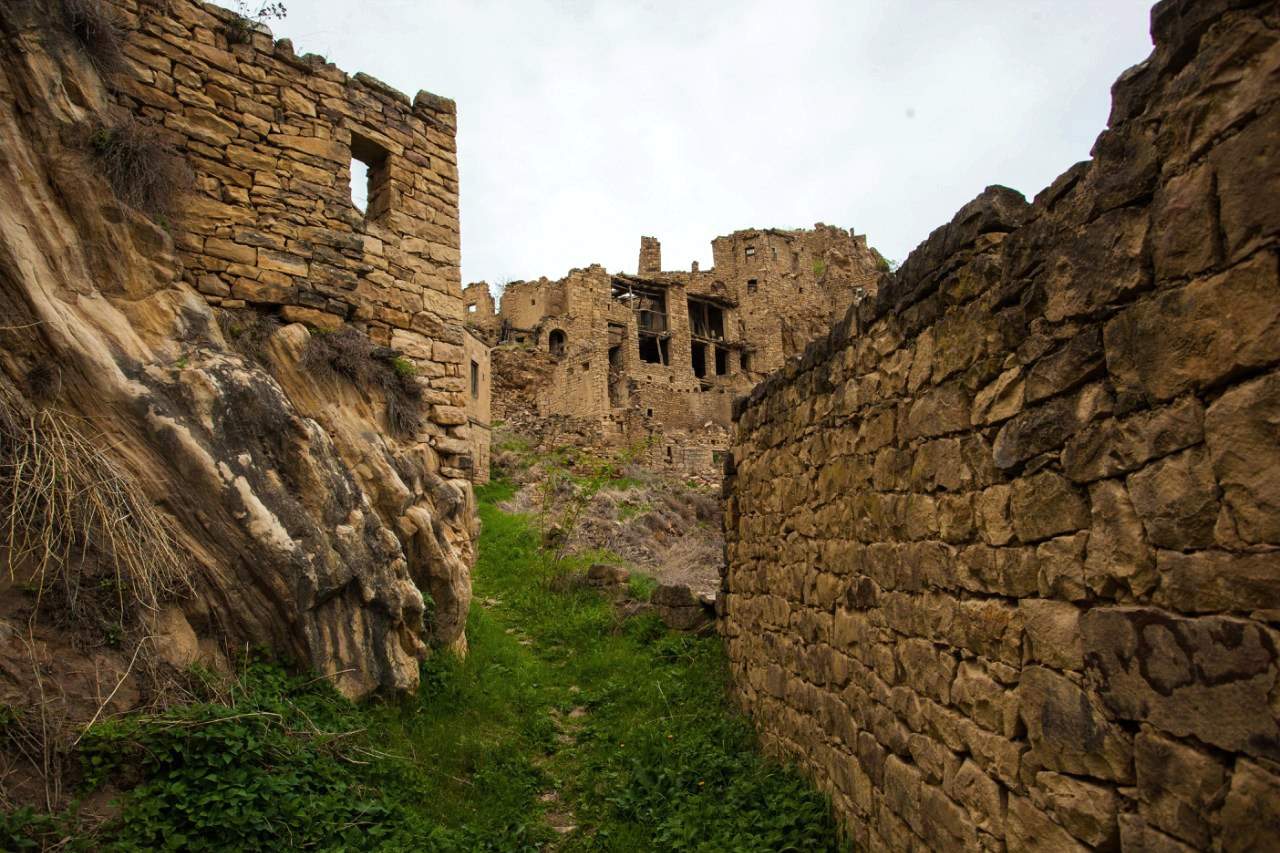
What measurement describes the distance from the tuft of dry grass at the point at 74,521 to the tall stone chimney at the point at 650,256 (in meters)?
39.7

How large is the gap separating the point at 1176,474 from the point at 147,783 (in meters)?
4.74

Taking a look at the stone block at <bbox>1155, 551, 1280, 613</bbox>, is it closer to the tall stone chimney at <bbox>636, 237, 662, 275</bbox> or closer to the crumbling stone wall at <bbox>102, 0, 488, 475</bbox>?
the crumbling stone wall at <bbox>102, 0, 488, 475</bbox>

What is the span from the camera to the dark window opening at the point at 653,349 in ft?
133

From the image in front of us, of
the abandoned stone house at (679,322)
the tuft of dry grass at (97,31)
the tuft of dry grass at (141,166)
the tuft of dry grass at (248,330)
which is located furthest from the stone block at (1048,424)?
the abandoned stone house at (679,322)

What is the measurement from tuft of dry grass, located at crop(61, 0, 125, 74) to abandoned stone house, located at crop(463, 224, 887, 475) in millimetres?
21583

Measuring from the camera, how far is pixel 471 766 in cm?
614

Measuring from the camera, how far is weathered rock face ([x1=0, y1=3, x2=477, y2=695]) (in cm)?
531

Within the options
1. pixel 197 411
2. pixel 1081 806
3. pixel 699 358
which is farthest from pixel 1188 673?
pixel 699 358

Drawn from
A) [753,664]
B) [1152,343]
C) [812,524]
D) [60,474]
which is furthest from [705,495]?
[1152,343]

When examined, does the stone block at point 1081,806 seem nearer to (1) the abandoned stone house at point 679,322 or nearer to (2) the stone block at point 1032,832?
(2) the stone block at point 1032,832

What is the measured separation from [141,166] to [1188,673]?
24.4 ft

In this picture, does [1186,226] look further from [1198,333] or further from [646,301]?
[646,301]

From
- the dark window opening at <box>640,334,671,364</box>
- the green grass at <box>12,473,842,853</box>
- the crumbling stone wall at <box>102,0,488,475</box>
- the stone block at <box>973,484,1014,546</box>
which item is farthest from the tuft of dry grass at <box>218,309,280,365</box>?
A: the dark window opening at <box>640,334,671,364</box>

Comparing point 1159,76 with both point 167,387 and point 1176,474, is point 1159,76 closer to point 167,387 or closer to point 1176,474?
point 1176,474
